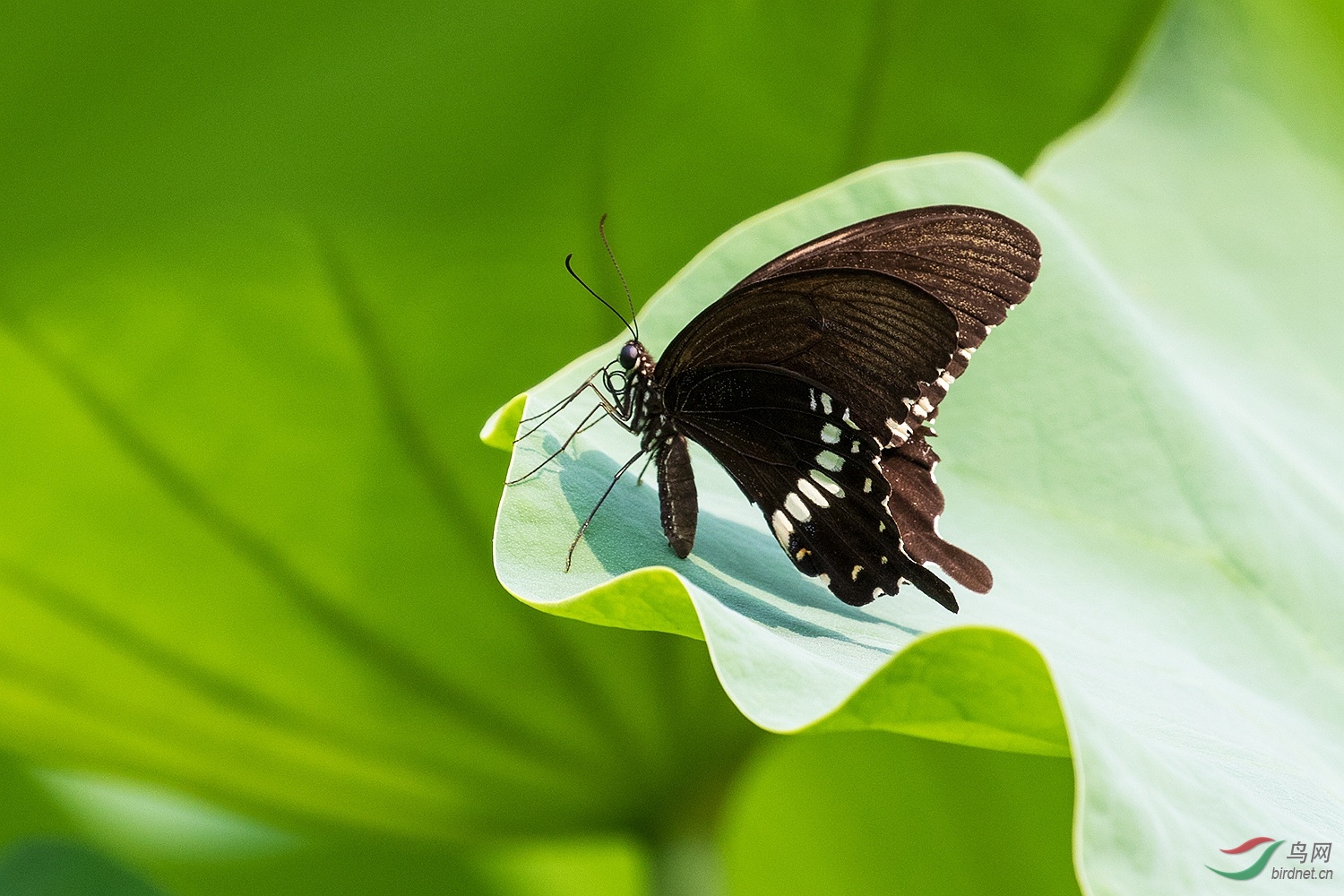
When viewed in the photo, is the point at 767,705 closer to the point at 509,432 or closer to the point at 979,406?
the point at 509,432

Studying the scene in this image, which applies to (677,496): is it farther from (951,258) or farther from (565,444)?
(951,258)

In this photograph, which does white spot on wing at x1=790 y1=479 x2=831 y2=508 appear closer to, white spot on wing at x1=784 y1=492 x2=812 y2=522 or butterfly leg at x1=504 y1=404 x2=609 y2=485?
white spot on wing at x1=784 y1=492 x2=812 y2=522

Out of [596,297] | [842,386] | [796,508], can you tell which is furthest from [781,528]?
[596,297]

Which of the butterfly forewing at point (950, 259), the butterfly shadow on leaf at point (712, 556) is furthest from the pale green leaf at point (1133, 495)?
the butterfly forewing at point (950, 259)

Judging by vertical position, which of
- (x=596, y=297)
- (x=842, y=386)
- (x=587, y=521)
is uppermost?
(x=596, y=297)

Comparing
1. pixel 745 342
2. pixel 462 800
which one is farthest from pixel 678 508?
pixel 462 800
